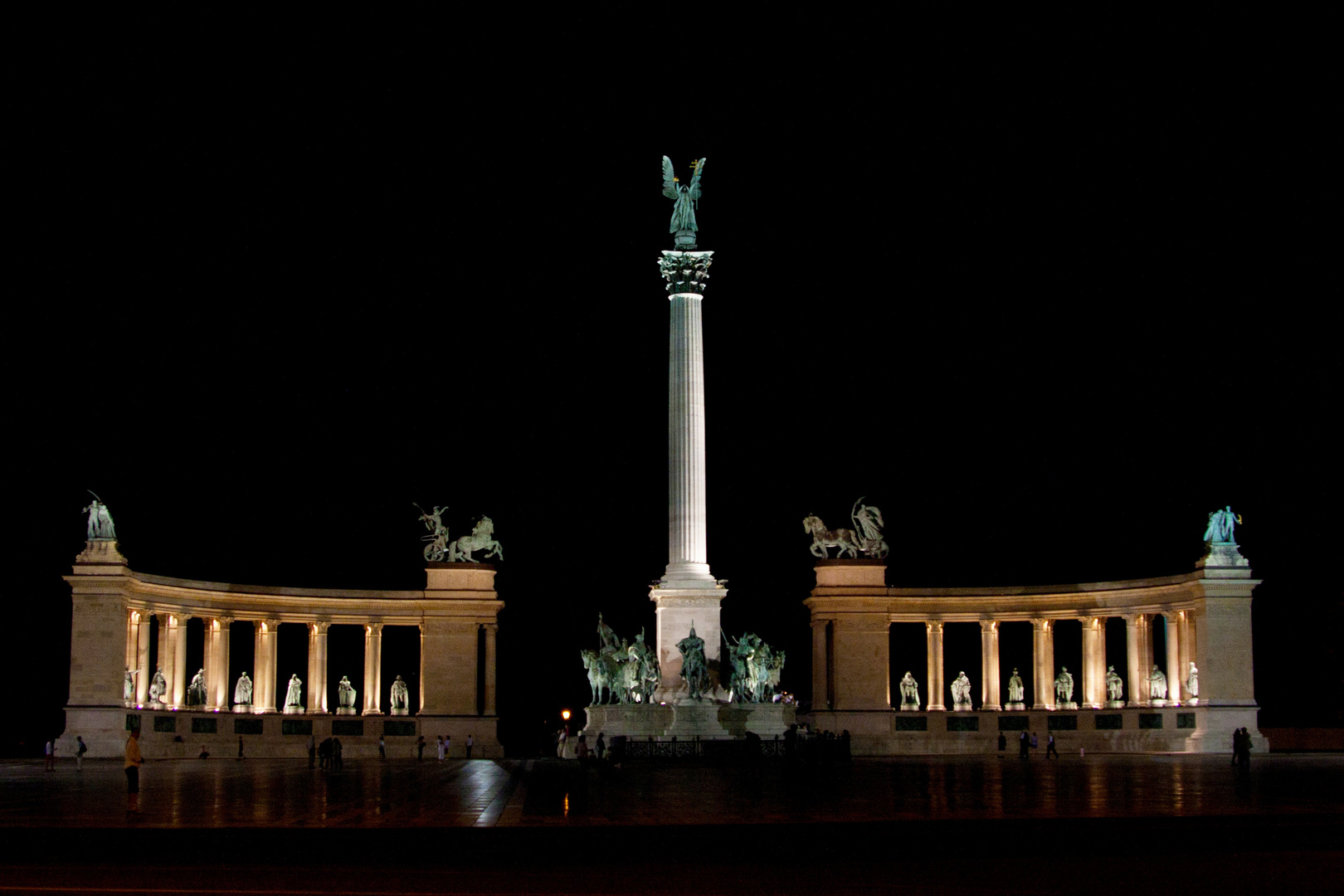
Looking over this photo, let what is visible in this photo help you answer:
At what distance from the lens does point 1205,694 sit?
76.8m

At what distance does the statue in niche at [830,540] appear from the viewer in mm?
88500

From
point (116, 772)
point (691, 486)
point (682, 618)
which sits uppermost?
point (691, 486)

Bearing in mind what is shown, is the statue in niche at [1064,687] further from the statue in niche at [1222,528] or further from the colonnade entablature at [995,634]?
the statue in niche at [1222,528]

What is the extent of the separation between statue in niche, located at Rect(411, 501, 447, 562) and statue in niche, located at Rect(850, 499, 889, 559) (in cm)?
2361

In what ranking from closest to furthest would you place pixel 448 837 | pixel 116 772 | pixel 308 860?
pixel 308 860 < pixel 448 837 < pixel 116 772

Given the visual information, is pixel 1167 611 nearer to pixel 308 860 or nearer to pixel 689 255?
pixel 689 255

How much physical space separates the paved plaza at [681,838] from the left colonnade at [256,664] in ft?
105

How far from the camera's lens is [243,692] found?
8412 cm

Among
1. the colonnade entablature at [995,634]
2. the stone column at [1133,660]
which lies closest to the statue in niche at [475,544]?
the colonnade entablature at [995,634]

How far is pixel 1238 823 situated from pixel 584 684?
86087 millimetres

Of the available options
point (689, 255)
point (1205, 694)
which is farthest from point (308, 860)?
point (1205, 694)

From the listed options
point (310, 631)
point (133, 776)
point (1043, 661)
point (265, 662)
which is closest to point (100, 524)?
point (265, 662)

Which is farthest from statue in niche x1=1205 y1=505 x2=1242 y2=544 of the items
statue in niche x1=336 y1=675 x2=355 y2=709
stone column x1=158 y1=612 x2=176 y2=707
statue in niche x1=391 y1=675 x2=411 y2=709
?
stone column x1=158 y1=612 x2=176 y2=707

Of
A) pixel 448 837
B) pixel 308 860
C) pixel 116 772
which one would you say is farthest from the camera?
pixel 116 772
